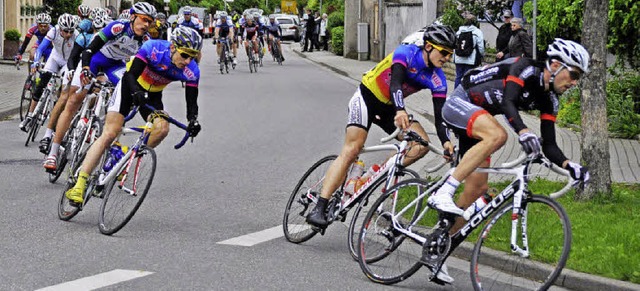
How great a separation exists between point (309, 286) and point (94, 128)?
14.9 ft

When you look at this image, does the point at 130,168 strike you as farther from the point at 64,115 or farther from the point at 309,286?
the point at 64,115

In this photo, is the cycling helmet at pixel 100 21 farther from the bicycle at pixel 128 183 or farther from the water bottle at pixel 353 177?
the water bottle at pixel 353 177

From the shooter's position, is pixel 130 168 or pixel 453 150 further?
pixel 130 168

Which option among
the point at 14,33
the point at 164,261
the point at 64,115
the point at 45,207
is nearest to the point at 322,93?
the point at 14,33

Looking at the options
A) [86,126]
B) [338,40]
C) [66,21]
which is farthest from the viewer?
[338,40]

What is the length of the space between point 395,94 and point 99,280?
90.8 inches

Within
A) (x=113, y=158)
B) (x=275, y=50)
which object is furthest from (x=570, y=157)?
(x=275, y=50)

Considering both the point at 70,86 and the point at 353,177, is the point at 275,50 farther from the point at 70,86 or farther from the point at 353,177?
the point at 353,177

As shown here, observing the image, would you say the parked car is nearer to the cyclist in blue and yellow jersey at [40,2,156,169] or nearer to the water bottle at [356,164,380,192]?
the cyclist in blue and yellow jersey at [40,2,156,169]

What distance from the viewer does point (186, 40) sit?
9.67 metres

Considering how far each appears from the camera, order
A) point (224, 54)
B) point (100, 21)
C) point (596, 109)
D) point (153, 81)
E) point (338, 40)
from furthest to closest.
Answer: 1. point (338, 40)
2. point (224, 54)
3. point (100, 21)
4. point (596, 109)
5. point (153, 81)

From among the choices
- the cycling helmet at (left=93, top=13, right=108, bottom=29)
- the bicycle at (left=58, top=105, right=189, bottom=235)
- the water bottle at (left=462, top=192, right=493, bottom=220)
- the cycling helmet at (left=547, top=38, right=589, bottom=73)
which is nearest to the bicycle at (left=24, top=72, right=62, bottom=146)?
the cycling helmet at (left=93, top=13, right=108, bottom=29)

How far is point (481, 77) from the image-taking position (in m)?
7.75

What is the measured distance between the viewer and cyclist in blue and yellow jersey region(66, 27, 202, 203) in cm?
971
